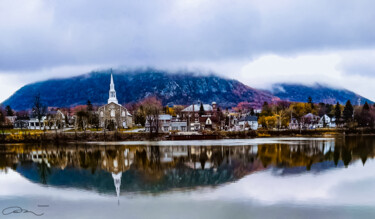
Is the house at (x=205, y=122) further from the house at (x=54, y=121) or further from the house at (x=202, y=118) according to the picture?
the house at (x=54, y=121)

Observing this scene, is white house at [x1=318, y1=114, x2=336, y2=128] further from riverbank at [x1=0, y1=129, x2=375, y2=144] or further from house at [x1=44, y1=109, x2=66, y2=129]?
house at [x1=44, y1=109, x2=66, y2=129]

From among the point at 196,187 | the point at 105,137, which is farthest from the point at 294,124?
the point at 196,187

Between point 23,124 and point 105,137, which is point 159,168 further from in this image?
point 23,124

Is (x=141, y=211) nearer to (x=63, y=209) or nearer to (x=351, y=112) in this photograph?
(x=63, y=209)

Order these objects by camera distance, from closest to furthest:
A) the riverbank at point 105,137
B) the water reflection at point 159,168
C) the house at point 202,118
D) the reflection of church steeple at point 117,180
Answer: the reflection of church steeple at point 117,180, the water reflection at point 159,168, the riverbank at point 105,137, the house at point 202,118

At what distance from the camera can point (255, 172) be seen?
29.7 metres

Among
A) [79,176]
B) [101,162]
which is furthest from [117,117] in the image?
[79,176]

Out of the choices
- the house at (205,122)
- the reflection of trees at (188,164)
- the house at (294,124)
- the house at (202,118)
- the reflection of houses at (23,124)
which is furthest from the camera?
the reflection of houses at (23,124)

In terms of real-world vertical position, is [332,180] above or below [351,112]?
below

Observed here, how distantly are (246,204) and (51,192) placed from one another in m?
14.6

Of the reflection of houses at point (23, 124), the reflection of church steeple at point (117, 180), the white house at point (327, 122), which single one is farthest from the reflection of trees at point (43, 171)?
the white house at point (327, 122)

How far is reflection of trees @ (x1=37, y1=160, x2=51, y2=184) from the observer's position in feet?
97.2

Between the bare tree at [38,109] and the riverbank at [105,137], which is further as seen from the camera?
the bare tree at [38,109]

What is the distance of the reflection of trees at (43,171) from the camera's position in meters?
29.6
